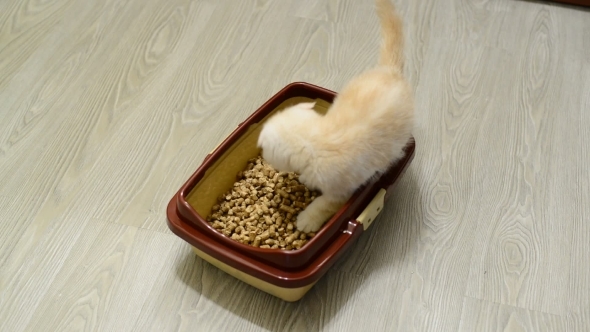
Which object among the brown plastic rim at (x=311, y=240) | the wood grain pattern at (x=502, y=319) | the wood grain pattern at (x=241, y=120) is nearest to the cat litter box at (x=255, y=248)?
the brown plastic rim at (x=311, y=240)

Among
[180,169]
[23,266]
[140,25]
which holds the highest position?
[140,25]

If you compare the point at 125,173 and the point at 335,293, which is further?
the point at 125,173

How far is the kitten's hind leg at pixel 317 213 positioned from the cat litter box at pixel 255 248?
0.03 m

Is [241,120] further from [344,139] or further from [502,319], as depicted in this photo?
[502,319]

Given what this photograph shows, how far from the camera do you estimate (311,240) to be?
95 cm

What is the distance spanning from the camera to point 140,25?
1564 mm

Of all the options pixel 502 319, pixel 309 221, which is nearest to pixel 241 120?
pixel 309 221

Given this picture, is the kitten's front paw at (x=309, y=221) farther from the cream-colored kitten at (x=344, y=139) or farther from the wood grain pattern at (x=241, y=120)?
the wood grain pattern at (x=241, y=120)

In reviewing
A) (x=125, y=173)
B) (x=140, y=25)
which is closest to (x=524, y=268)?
(x=125, y=173)

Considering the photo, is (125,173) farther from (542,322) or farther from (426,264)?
(542,322)

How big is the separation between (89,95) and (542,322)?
1.10 metres

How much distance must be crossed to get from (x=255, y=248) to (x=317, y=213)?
147mm

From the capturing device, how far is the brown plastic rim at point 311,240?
0.95 meters

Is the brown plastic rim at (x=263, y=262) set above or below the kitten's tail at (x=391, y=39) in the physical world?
below
